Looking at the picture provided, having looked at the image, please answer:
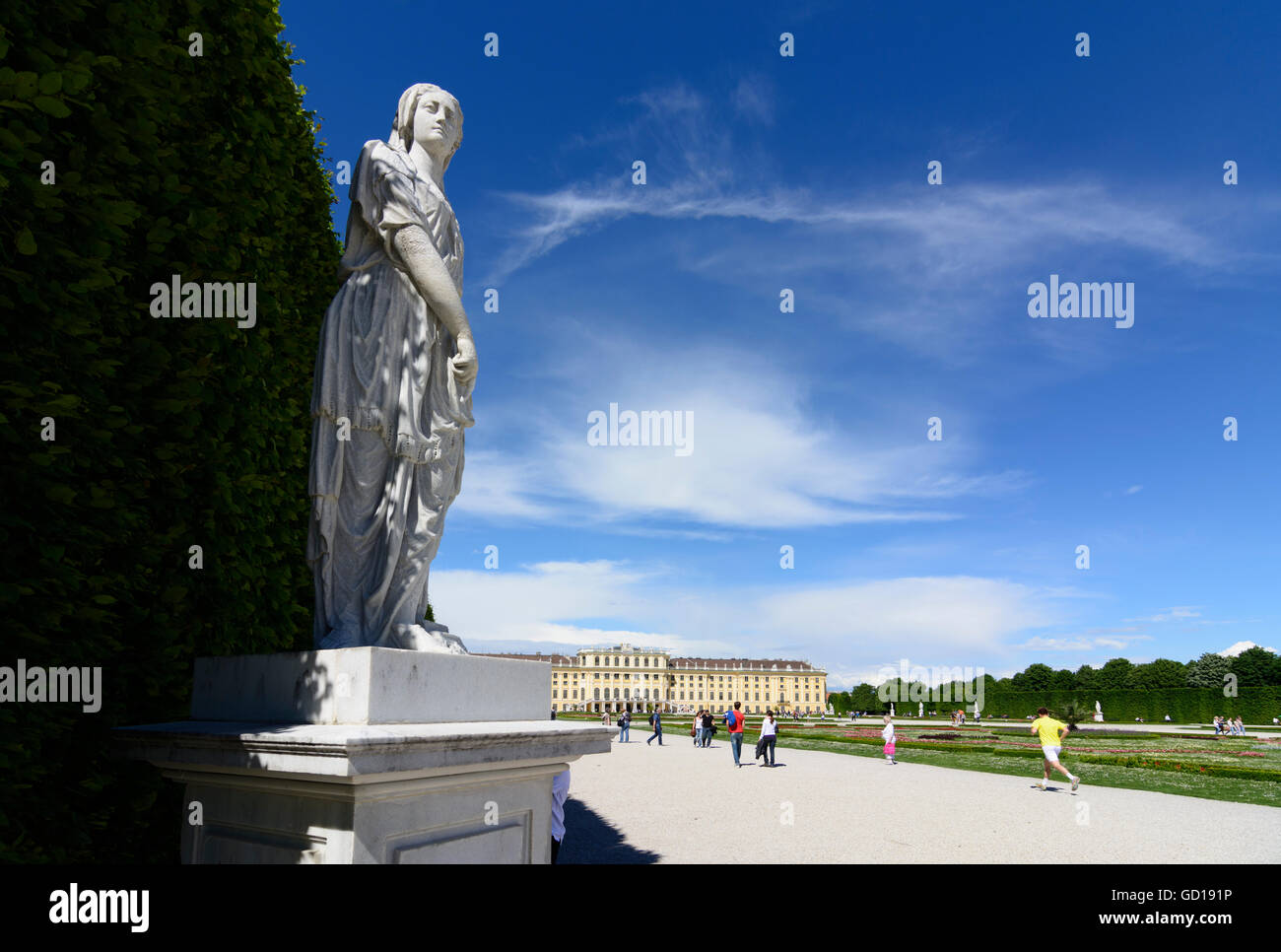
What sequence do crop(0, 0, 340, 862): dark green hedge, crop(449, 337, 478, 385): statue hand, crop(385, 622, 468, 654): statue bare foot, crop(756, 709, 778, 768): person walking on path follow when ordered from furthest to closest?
1. crop(756, 709, 778, 768): person walking on path
2. crop(449, 337, 478, 385): statue hand
3. crop(385, 622, 468, 654): statue bare foot
4. crop(0, 0, 340, 862): dark green hedge

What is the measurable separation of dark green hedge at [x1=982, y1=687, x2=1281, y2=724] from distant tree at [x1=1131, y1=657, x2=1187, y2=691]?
33385 millimetres

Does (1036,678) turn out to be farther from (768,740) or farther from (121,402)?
(121,402)

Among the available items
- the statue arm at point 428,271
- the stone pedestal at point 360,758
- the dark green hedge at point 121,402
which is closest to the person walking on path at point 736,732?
the dark green hedge at point 121,402

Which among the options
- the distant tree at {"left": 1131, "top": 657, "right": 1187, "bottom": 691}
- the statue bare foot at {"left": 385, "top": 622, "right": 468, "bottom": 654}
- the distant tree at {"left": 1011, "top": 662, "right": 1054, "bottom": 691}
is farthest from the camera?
the distant tree at {"left": 1011, "top": 662, "right": 1054, "bottom": 691}

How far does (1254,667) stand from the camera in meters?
88.1

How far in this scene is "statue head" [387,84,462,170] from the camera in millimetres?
4031

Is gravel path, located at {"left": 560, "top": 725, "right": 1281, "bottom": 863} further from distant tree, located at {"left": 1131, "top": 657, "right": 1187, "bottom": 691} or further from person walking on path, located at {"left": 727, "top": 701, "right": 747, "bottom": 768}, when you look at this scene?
distant tree, located at {"left": 1131, "top": 657, "right": 1187, "bottom": 691}

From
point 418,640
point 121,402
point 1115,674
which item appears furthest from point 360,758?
point 1115,674

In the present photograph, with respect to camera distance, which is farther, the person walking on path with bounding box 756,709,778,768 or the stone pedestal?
the person walking on path with bounding box 756,709,778,768

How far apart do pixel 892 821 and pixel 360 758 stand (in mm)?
10601

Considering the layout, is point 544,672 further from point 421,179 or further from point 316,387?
point 421,179

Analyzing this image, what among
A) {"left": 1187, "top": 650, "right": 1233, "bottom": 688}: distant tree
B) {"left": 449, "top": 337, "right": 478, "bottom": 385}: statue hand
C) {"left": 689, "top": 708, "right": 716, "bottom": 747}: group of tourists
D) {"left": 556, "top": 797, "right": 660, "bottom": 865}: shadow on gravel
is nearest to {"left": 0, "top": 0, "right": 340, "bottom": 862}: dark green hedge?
{"left": 449, "top": 337, "right": 478, "bottom": 385}: statue hand

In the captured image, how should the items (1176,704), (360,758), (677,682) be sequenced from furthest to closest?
1. (677,682)
2. (1176,704)
3. (360,758)
